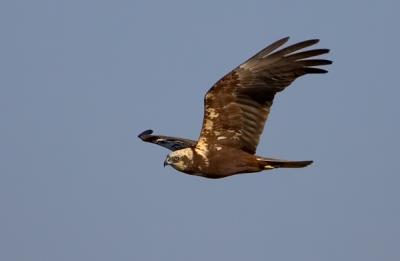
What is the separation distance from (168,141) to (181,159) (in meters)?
3.03

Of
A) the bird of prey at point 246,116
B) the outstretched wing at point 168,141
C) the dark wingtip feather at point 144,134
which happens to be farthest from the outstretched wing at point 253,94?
the dark wingtip feather at point 144,134

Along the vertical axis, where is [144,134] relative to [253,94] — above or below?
below

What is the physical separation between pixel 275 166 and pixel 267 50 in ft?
6.47

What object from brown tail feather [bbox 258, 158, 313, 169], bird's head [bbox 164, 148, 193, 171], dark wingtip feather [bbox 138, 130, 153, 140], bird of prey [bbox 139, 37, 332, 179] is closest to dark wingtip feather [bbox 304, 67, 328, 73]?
bird of prey [bbox 139, 37, 332, 179]

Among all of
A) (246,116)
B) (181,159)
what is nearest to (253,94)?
(246,116)

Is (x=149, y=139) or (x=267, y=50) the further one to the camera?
(x=149, y=139)

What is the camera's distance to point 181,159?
52.2ft

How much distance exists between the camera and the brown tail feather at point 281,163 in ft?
50.3

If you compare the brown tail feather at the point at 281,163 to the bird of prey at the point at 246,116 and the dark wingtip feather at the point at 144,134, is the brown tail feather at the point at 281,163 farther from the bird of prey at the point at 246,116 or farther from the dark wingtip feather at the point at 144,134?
the dark wingtip feather at the point at 144,134

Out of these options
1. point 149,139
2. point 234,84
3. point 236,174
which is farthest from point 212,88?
point 149,139

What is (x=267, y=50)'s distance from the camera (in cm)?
1578

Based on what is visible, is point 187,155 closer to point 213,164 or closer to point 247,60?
point 213,164

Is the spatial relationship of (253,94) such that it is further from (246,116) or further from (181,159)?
(181,159)

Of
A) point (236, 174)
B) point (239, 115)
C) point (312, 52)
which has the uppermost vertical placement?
point (312, 52)
